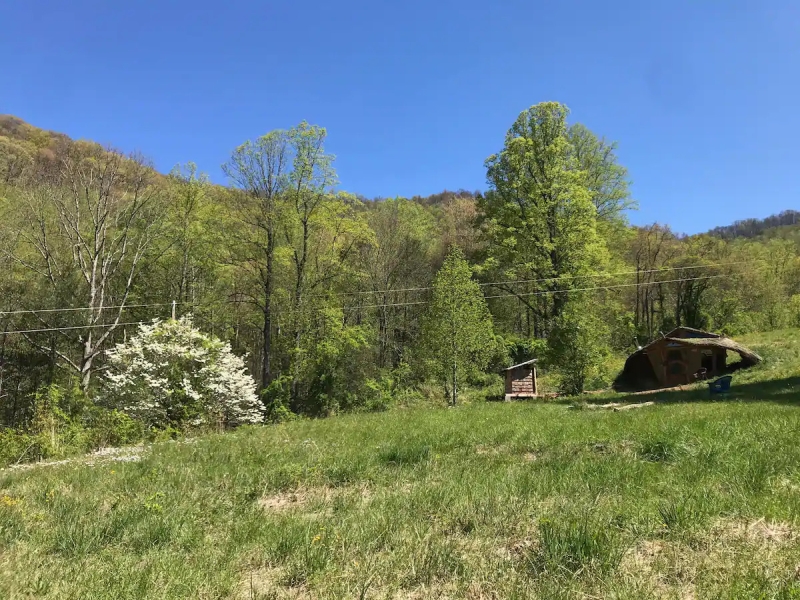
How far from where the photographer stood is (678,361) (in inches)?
1071

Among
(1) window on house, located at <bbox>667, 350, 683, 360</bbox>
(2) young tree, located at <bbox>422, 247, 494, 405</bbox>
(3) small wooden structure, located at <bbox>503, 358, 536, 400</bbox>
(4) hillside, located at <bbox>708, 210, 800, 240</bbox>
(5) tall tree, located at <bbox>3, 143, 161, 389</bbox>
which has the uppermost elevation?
(4) hillside, located at <bbox>708, 210, 800, 240</bbox>

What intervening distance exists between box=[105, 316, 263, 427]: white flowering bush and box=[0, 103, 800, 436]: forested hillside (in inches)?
181

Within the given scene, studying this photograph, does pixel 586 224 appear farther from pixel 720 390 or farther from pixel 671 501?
pixel 671 501

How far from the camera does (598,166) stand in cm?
3203

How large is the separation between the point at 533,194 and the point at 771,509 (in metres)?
25.4

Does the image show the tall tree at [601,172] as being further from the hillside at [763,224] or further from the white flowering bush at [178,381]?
the hillside at [763,224]

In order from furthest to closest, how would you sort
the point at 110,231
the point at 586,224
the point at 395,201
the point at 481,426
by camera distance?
the point at 395,201 → the point at 110,231 → the point at 586,224 → the point at 481,426

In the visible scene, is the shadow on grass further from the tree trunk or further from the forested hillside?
the tree trunk

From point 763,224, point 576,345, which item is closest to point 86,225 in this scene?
point 576,345

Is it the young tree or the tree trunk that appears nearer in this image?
the young tree

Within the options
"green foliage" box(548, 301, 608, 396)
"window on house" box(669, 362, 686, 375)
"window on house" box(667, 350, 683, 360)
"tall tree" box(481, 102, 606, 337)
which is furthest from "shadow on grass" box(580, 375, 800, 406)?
"tall tree" box(481, 102, 606, 337)

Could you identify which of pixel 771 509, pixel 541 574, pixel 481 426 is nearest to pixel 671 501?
pixel 771 509

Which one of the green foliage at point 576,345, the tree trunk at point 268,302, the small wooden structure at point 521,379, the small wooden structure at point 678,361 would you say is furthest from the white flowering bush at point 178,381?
the small wooden structure at point 678,361

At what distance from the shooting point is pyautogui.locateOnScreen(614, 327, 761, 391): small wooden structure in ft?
85.1
